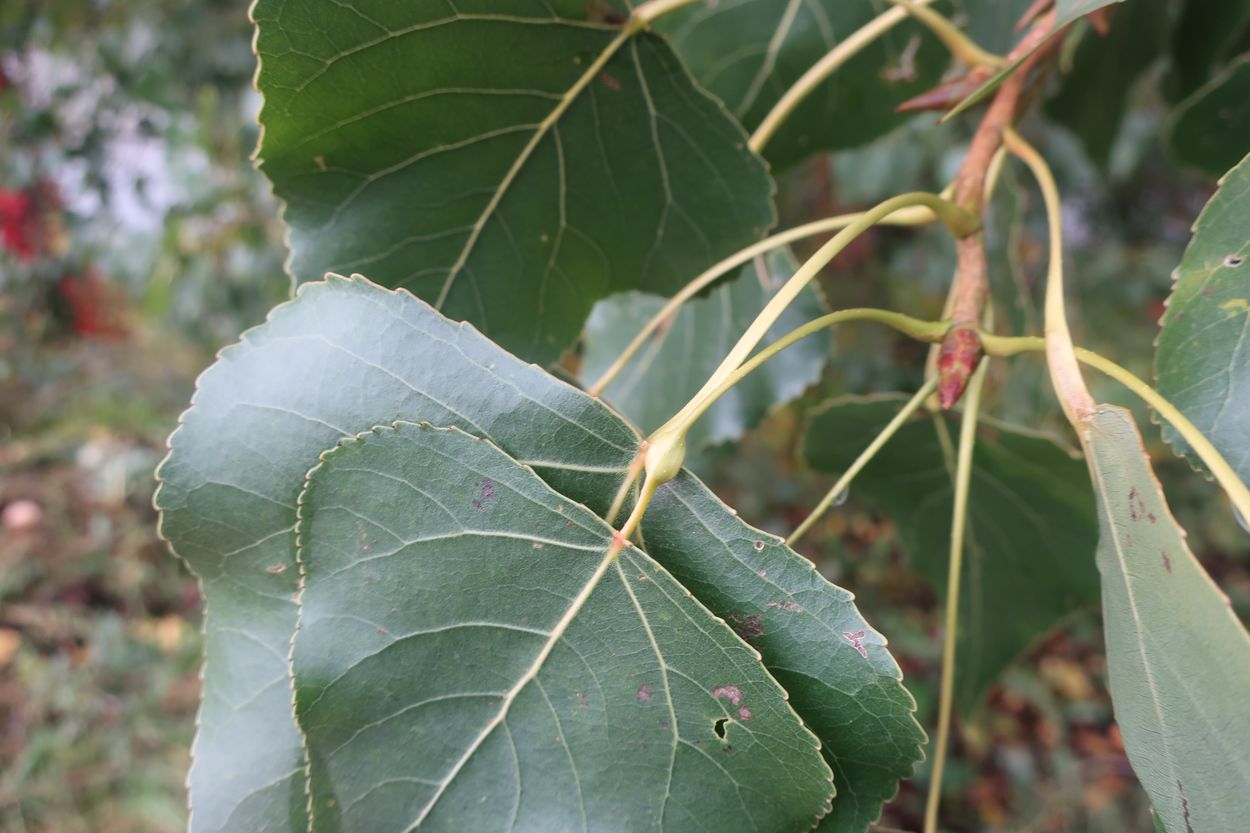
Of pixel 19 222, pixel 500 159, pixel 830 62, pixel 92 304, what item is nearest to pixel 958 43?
pixel 830 62

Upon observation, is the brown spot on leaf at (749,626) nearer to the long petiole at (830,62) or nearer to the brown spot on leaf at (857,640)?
the brown spot on leaf at (857,640)

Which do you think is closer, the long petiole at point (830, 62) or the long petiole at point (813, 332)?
the long petiole at point (813, 332)

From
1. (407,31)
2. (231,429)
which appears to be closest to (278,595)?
(231,429)

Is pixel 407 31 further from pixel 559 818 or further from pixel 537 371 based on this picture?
pixel 559 818

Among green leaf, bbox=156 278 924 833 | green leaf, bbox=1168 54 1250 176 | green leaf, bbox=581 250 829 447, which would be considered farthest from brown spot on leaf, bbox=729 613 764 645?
green leaf, bbox=1168 54 1250 176

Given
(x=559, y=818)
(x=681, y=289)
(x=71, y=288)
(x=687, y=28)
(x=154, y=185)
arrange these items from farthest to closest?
(x=71, y=288) < (x=154, y=185) < (x=687, y=28) < (x=681, y=289) < (x=559, y=818)

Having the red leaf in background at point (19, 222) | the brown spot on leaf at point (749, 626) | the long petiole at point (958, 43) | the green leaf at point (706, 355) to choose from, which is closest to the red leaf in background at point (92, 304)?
the red leaf in background at point (19, 222)
